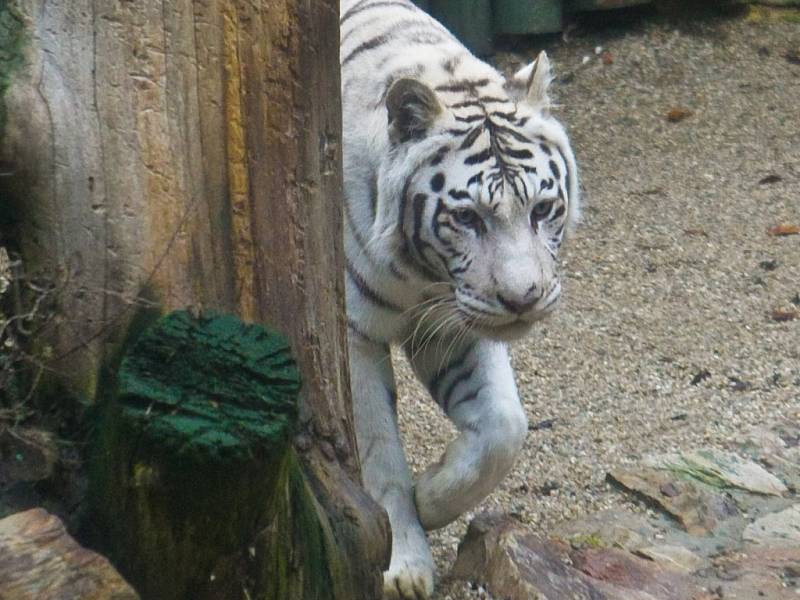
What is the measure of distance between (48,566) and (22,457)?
339 millimetres

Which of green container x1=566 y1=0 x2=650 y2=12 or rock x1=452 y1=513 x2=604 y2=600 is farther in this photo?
green container x1=566 y1=0 x2=650 y2=12

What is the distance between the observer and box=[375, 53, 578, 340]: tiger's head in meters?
3.47

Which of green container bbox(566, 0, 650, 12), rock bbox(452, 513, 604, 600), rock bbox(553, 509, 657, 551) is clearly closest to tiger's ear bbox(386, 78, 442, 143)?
rock bbox(452, 513, 604, 600)

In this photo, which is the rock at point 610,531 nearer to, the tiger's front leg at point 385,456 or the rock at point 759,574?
the rock at point 759,574

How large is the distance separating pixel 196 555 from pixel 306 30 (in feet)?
3.08

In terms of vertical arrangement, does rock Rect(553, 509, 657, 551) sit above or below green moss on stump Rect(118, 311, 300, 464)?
below

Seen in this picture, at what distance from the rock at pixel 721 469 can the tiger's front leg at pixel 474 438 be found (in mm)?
685

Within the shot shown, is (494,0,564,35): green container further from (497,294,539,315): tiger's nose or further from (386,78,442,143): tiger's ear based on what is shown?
(497,294,539,315): tiger's nose

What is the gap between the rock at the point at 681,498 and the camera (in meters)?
3.92

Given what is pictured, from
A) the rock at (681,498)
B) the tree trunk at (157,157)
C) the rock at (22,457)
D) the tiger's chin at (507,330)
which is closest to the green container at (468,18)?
the rock at (681,498)

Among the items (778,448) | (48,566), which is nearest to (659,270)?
(778,448)

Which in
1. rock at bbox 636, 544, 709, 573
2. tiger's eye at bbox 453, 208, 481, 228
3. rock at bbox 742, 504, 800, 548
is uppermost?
tiger's eye at bbox 453, 208, 481, 228

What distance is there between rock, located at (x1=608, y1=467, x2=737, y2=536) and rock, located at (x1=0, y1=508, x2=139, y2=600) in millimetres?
2177

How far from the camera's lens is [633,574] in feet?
11.3
